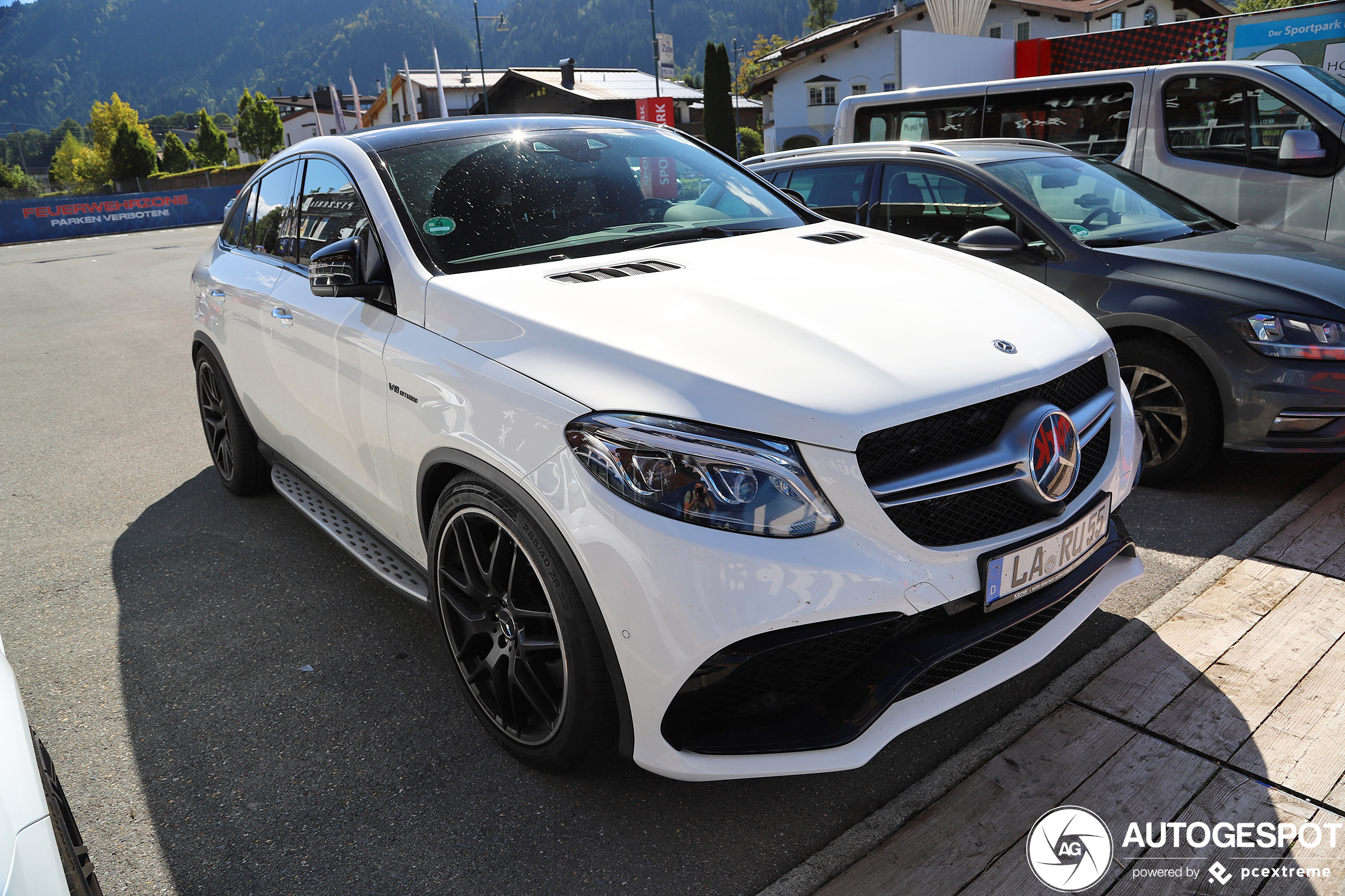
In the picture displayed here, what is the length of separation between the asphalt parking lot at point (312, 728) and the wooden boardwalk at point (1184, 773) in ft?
0.58

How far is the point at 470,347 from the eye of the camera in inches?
92.7

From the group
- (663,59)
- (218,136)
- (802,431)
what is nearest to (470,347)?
(802,431)

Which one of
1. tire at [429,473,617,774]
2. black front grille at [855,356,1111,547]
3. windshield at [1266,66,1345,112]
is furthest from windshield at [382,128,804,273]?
windshield at [1266,66,1345,112]

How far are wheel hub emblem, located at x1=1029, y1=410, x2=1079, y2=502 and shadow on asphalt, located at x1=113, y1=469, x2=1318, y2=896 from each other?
78 centimetres

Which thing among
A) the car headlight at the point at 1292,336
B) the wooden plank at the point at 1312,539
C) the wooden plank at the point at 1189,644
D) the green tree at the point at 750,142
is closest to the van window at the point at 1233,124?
the car headlight at the point at 1292,336

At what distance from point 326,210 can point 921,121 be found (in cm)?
645

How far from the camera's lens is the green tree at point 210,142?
68.1 m

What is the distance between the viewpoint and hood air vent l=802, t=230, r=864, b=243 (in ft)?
10.1

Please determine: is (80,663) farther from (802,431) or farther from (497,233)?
(802,431)

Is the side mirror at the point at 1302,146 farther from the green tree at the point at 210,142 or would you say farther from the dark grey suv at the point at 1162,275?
the green tree at the point at 210,142

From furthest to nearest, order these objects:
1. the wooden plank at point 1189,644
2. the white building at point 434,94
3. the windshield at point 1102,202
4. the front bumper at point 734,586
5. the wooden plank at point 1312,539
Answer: the white building at point 434,94, the windshield at point 1102,202, the wooden plank at point 1312,539, the wooden plank at point 1189,644, the front bumper at point 734,586

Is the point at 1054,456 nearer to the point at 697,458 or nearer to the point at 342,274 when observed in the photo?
the point at 697,458

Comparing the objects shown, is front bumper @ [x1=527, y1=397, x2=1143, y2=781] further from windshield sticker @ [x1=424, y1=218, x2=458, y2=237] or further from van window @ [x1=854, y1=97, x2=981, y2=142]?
van window @ [x1=854, y1=97, x2=981, y2=142]

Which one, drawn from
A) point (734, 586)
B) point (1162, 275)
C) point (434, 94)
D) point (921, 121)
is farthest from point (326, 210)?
point (434, 94)
